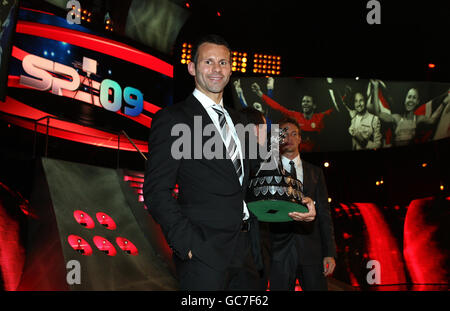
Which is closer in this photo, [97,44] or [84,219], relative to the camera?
[84,219]

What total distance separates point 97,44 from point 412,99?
10.2 m

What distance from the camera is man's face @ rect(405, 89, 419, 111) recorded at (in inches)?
612

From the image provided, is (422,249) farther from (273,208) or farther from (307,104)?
(273,208)

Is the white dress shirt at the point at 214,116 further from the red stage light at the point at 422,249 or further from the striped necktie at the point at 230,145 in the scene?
the red stage light at the point at 422,249

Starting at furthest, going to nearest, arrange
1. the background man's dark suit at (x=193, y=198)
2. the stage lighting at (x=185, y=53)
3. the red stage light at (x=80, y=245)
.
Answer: the stage lighting at (x=185, y=53), the red stage light at (x=80, y=245), the background man's dark suit at (x=193, y=198)

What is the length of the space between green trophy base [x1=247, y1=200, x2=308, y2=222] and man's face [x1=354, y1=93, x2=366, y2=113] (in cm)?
1384

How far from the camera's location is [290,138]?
4.63m

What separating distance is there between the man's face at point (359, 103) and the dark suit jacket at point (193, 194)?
14.0 metres

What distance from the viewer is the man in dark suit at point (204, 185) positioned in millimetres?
2281

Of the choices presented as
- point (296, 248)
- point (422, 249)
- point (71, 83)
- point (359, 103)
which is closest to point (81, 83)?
point (71, 83)

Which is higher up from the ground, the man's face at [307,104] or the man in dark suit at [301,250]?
the man's face at [307,104]
